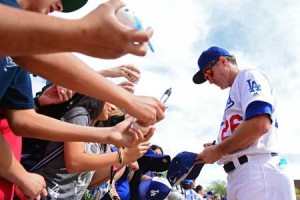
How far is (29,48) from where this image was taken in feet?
2.94

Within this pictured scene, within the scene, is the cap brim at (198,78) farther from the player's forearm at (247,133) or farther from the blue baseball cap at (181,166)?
the player's forearm at (247,133)

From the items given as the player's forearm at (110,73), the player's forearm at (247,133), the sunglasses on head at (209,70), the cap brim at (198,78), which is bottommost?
the player's forearm at (247,133)

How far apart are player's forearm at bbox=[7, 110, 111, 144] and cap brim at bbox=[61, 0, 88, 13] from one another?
54 cm

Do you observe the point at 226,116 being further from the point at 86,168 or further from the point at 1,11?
the point at 1,11

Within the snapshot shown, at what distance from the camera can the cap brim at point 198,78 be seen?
4503 mm

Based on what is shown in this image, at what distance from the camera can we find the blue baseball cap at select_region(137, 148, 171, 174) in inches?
141

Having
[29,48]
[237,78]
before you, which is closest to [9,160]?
[29,48]

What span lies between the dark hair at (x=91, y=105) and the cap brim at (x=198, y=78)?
201 cm

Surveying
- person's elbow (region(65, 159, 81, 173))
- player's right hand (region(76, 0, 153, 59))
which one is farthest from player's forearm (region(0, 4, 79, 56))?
person's elbow (region(65, 159, 81, 173))

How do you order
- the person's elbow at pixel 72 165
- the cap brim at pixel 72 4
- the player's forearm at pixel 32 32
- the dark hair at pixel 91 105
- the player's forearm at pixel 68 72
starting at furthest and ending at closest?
1. the dark hair at pixel 91 105
2. the person's elbow at pixel 72 165
3. the cap brim at pixel 72 4
4. the player's forearm at pixel 68 72
5. the player's forearm at pixel 32 32

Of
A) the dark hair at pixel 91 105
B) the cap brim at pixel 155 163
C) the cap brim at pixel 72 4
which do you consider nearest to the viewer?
the cap brim at pixel 72 4

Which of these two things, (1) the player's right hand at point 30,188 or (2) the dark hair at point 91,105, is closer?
(1) the player's right hand at point 30,188

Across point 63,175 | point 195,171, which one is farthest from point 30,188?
point 195,171

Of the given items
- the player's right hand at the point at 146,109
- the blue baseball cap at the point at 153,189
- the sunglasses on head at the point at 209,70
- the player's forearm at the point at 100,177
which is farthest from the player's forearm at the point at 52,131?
the blue baseball cap at the point at 153,189
